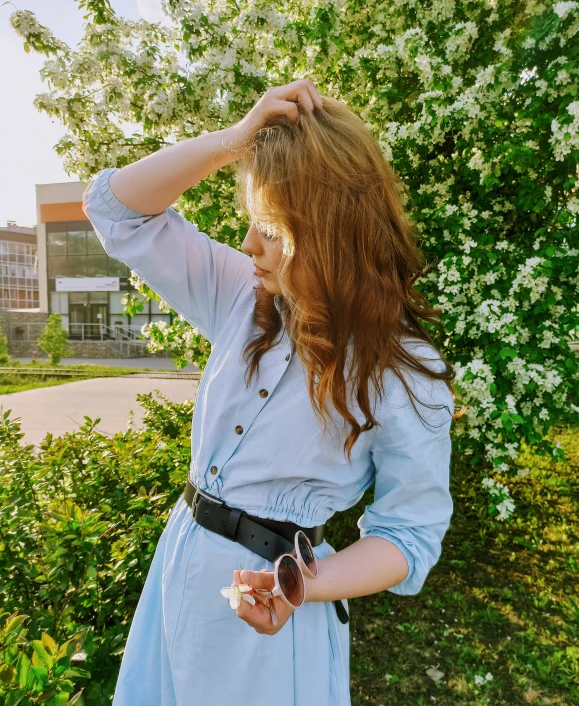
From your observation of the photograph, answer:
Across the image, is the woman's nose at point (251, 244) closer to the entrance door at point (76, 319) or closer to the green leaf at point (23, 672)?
the green leaf at point (23, 672)

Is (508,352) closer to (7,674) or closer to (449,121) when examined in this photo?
(449,121)

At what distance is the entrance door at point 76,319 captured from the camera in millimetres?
27891

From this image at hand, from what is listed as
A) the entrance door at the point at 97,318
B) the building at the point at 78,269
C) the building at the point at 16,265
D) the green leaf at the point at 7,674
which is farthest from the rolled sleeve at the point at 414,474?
the building at the point at 16,265

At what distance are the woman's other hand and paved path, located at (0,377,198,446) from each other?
19.8 feet

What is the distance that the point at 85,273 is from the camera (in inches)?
1096

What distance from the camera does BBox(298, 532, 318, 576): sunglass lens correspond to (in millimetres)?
959

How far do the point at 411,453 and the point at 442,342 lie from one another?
2.97m

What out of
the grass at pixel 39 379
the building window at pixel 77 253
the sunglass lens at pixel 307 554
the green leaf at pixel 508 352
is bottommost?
the grass at pixel 39 379

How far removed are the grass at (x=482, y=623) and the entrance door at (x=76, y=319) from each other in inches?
1048

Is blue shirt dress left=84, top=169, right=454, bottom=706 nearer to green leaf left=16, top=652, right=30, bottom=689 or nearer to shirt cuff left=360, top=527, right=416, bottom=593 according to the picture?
shirt cuff left=360, top=527, right=416, bottom=593

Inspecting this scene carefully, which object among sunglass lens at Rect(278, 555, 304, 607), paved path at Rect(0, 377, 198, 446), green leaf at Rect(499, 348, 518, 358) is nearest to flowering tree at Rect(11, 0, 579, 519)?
green leaf at Rect(499, 348, 518, 358)

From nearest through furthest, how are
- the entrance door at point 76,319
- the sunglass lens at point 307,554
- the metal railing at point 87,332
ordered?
the sunglass lens at point 307,554, the metal railing at point 87,332, the entrance door at point 76,319

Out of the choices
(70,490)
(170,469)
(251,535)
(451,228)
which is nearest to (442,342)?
(451,228)

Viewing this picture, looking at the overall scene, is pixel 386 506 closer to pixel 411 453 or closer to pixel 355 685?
pixel 411 453
